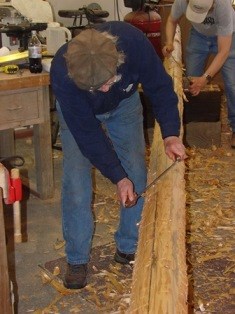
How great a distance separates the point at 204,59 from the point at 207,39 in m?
0.26

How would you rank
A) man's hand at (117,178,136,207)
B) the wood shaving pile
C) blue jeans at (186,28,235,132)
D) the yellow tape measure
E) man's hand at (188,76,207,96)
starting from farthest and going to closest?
blue jeans at (186,28,235,132) → man's hand at (188,76,207,96) → the yellow tape measure → the wood shaving pile → man's hand at (117,178,136,207)

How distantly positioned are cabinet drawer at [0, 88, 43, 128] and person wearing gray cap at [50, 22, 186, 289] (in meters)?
0.91

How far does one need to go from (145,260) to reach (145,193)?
0.69 meters

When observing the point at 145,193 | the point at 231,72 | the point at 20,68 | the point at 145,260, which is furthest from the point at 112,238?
the point at 231,72

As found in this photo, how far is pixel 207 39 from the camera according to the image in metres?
5.84

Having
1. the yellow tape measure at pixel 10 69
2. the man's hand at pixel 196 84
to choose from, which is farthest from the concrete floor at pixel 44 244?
the man's hand at pixel 196 84

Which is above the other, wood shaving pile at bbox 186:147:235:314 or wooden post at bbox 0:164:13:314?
wooden post at bbox 0:164:13:314

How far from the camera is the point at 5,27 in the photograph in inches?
182

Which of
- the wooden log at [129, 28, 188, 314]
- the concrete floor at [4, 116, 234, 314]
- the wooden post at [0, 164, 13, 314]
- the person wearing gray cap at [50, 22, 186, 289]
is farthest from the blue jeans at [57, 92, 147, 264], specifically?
the wooden post at [0, 164, 13, 314]

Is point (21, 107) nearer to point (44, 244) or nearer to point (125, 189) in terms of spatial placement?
point (44, 244)

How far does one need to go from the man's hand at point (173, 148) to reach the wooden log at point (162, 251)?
0.30 feet

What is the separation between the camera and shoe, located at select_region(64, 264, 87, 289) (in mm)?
3490

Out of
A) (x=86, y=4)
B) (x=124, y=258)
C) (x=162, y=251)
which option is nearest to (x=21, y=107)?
(x=124, y=258)

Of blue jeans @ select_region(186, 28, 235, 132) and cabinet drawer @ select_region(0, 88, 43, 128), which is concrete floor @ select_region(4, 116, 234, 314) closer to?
cabinet drawer @ select_region(0, 88, 43, 128)
